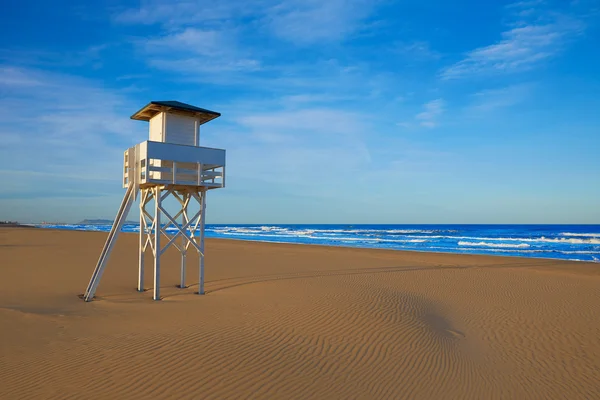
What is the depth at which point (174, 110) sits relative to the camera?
12.6 metres

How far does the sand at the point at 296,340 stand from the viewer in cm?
621

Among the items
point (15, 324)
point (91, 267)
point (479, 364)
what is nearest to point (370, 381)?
point (479, 364)

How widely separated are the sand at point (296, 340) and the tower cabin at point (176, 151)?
3.72m

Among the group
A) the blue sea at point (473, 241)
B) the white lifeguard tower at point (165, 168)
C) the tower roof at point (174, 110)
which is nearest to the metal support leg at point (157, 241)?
the white lifeguard tower at point (165, 168)

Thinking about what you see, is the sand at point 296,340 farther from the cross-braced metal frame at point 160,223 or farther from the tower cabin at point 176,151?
the tower cabin at point 176,151

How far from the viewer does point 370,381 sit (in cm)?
673

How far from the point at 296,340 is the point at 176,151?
22.1ft

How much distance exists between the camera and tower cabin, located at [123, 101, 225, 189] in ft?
39.0

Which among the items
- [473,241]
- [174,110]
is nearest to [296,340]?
[174,110]

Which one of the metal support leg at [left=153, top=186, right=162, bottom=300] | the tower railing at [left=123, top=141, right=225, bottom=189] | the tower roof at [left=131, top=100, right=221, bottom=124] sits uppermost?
the tower roof at [left=131, top=100, right=221, bottom=124]

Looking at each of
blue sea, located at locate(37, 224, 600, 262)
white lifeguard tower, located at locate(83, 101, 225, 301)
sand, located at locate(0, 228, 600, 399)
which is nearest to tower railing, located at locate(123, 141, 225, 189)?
white lifeguard tower, located at locate(83, 101, 225, 301)

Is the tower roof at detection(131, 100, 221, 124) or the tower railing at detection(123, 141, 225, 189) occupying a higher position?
the tower roof at detection(131, 100, 221, 124)

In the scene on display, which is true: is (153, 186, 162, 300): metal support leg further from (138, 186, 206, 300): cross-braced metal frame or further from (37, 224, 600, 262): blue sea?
(37, 224, 600, 262): blue sea

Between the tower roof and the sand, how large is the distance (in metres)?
5.73
